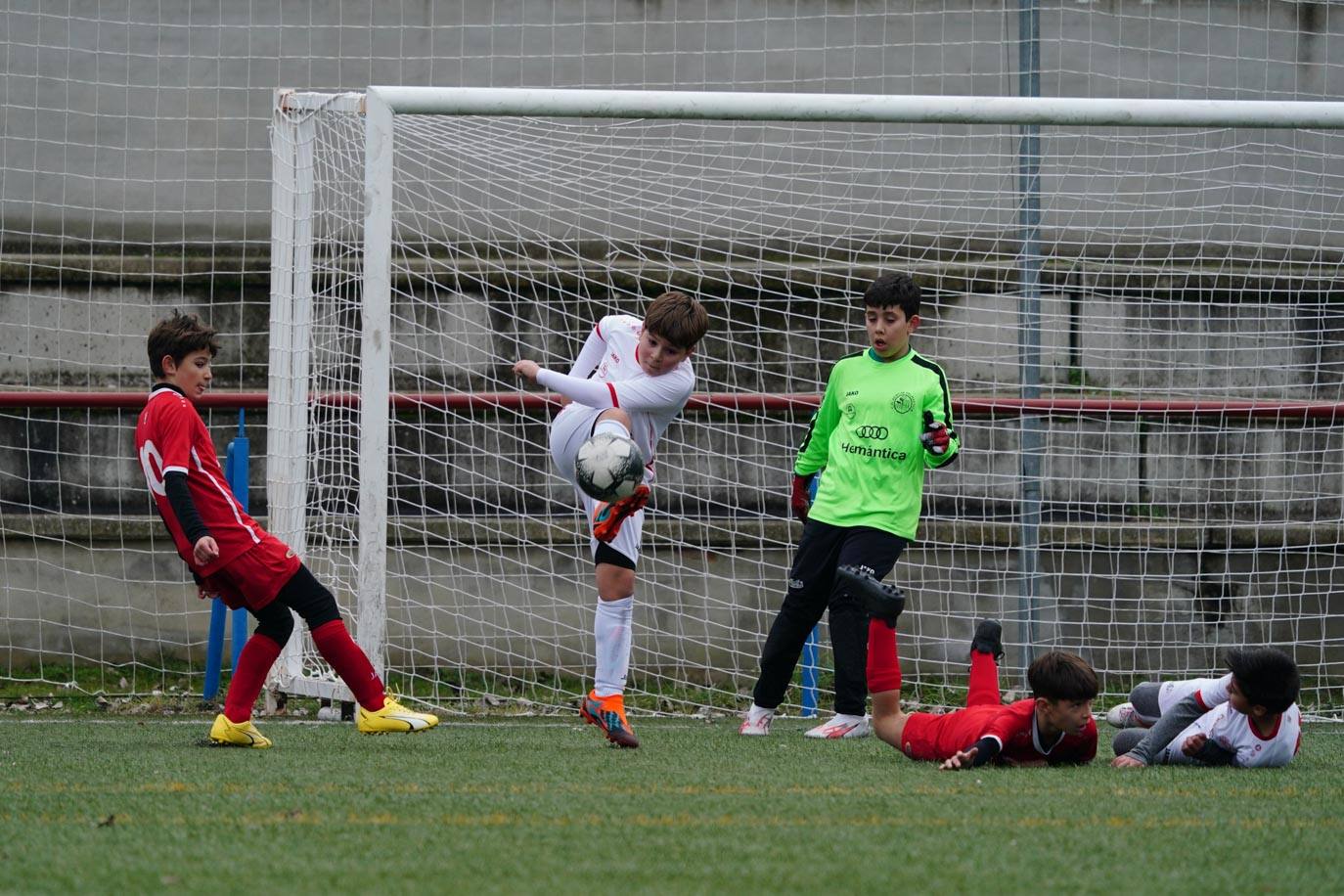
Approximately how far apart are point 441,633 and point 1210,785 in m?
4.13

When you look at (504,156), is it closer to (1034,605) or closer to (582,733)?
(582,733)

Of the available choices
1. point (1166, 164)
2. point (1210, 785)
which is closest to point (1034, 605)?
point (1166, 164)

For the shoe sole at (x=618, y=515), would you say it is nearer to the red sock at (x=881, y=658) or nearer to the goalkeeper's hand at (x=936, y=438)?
the red sock at (x=881, y=658)

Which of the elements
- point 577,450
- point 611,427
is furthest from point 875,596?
point 577,450

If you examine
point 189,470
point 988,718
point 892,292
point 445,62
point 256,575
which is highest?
point 445,62

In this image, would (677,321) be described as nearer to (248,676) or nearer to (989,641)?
(989,641)

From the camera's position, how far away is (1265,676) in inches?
171

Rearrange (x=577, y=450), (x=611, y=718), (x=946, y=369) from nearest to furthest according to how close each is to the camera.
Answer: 1. (x=611, y=718)
2. (x=577, y=450)
3. (x=946, y=369)

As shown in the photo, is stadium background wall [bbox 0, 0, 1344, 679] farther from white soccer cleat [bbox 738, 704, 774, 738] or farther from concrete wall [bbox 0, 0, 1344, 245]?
white soccer cleat [bbox 738, 704, 774, 738]

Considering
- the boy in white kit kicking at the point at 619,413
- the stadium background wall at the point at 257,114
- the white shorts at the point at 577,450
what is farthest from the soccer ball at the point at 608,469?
the stadium background wall at the point at 257,114

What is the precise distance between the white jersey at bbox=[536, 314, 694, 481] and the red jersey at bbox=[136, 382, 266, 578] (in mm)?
1183

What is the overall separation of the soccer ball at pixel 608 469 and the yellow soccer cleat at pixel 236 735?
148 cm

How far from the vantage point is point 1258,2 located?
837cm

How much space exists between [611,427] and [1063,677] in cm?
167
